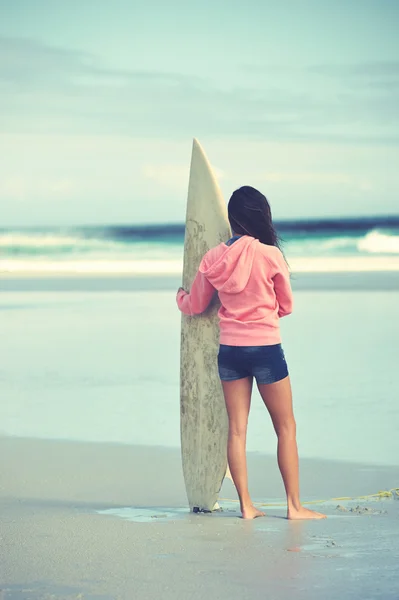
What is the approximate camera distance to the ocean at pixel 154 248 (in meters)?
21.1

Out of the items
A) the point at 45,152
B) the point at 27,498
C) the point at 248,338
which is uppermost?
the point at 45,152

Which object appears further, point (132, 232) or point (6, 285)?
point (132, 232)

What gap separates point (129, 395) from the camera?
19.9 ft

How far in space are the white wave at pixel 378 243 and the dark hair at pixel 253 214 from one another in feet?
74.8

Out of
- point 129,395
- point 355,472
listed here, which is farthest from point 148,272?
point 355,472

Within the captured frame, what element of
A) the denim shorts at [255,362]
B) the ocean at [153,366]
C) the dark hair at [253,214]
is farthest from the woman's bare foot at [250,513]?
the ocean at [153,366]

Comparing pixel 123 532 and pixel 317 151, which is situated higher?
pixel 317 151

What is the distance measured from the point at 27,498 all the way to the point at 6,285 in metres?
12.1

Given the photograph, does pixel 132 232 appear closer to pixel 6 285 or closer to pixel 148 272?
pixel 148 272

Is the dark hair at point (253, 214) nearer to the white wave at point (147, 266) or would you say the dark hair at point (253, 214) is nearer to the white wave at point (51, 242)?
the white wave at point (147, 266)

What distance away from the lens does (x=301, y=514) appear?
11.2ft

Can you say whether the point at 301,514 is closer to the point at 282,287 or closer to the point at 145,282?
the point at 282,287

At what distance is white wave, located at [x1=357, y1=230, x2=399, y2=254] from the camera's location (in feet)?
89.0

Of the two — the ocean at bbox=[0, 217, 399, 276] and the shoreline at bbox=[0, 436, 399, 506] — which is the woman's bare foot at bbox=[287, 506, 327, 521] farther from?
the ocean at bbox=[0, 217, 399, 276]
